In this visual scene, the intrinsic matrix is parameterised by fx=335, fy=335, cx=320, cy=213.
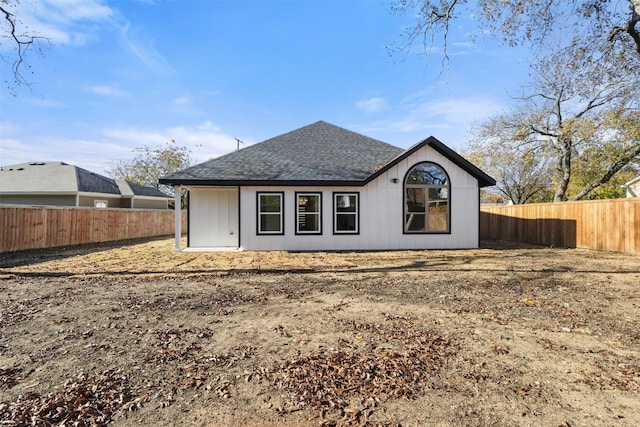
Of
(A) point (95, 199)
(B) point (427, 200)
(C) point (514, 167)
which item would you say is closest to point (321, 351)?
(B) point (427, 200)

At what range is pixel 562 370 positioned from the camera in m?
2.92

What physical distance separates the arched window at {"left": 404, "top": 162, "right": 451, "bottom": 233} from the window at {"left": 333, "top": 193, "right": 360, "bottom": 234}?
190 cm

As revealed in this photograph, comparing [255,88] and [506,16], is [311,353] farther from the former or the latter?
[255,88]

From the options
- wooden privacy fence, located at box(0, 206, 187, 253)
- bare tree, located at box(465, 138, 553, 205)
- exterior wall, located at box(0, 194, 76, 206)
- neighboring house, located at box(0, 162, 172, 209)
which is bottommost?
wooden privacy fence, located at box(0, 206, 187, 253)

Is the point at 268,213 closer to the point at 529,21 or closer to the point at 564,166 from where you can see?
the point at 529,21

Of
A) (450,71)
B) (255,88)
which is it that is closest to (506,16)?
(450,71)

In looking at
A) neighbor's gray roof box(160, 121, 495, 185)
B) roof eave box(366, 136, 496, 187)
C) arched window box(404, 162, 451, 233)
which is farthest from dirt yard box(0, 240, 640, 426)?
roof eave box(366, 136, 496, 187)

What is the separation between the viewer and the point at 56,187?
21.6 metres

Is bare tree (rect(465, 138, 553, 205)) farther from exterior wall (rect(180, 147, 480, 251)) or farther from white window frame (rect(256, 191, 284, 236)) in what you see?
white window frame (rect(256, 191, 284, 236))

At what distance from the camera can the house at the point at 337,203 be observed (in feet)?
39.8

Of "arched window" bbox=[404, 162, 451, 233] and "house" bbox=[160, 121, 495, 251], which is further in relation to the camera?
A: "arched window" bbox=[404, 162, 451, 233]

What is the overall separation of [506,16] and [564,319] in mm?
8014

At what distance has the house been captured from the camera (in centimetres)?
1214

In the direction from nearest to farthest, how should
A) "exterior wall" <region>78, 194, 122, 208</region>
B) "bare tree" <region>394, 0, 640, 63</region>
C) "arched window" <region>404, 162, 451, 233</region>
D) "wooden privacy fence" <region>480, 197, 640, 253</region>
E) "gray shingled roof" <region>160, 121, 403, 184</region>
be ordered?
"bare tree" <region>394, 0, 640, 63</region>
"wooden privacy fence" <region>480, 197, 640, 253</region>
"gray shingled roof" <region>160, 121, 403, 184</region>
"arched window" <region>404, 162, 451, 233</region>
"exterior wall" <region>78, 194, 122, 208</region>
